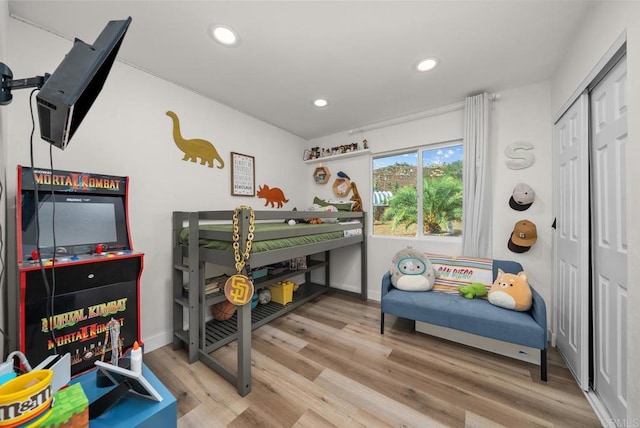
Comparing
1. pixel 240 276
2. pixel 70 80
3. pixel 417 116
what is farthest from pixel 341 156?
pixel 70 80

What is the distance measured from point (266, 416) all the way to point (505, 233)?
2577 mm

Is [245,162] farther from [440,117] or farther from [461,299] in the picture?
[461,299]

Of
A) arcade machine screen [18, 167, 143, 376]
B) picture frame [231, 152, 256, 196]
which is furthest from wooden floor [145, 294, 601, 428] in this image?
picture frame [231, 152, 256, 196]

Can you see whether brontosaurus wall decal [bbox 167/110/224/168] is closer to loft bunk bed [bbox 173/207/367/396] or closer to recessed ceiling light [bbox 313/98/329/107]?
loft bunk bed [bbox 173/207/367/396]

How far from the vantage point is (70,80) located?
27.9 inches

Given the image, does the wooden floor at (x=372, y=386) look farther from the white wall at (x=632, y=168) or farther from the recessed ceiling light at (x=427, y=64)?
the recessed ceiling light at (x=427, y=64)

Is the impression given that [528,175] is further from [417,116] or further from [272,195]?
[272,195]

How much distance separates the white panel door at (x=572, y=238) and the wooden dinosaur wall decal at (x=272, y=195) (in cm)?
289

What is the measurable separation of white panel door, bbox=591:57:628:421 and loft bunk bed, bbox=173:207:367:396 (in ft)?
6.22

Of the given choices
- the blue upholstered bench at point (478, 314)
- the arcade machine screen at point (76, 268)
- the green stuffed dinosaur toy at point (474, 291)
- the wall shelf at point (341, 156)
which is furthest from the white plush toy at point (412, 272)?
the arcade machine screen at point (76, 268)

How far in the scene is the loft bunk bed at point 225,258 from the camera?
1557 millimetres

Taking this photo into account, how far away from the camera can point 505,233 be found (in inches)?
91.2

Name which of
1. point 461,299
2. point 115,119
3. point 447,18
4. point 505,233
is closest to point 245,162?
point 115,119

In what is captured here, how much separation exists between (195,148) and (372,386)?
2.53 meters
